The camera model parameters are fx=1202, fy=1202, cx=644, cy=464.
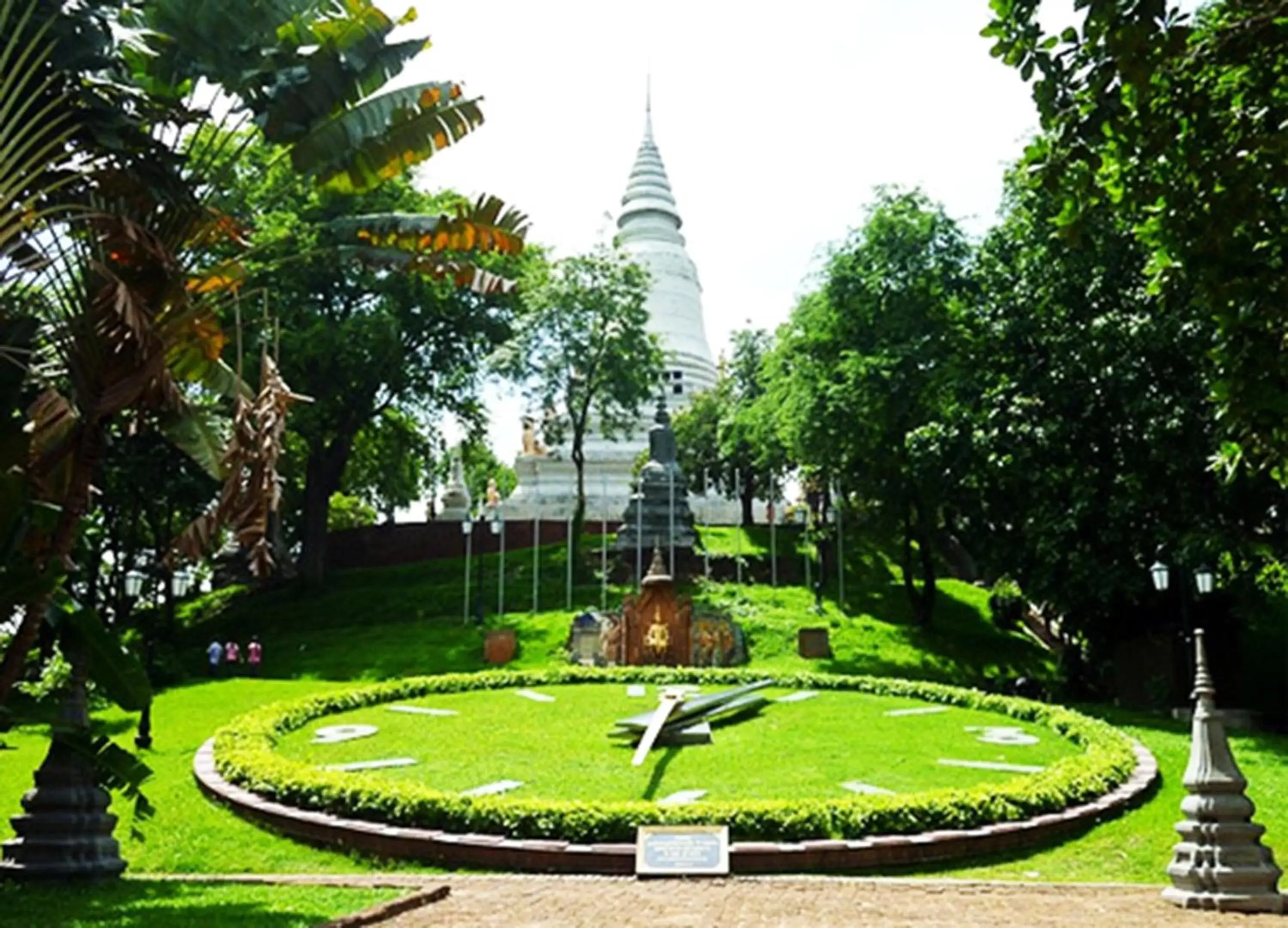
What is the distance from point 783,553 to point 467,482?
29956 millimetres

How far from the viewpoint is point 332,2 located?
10.0 m

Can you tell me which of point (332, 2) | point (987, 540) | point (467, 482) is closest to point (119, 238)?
point (332, 2)

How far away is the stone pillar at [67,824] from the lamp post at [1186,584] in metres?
15.2

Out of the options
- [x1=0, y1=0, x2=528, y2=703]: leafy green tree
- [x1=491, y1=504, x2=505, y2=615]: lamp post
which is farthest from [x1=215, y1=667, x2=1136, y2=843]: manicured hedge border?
[x1=491, y1=504, x2=505, y2=615]: lamp post

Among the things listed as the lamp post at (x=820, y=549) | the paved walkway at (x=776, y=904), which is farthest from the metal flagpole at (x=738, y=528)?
the paved walkway at (x=776, y=904)

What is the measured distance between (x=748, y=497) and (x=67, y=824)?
40826 mm

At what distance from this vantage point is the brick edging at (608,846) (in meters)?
10.1

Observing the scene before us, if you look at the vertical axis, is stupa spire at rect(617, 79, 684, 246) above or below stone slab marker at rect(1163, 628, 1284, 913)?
above

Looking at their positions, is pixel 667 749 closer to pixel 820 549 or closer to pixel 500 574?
pixel 500 574

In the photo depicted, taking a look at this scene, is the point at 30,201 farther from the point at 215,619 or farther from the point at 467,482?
the point at 467,482

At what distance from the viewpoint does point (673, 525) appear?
121ft

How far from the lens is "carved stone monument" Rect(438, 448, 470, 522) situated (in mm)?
51406

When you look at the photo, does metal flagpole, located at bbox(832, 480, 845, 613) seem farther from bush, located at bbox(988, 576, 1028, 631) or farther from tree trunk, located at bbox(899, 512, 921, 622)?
bush, located at bbox(988, 576, 1028, 631)

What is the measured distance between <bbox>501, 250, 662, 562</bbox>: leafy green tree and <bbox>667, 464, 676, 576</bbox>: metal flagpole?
278 centimetres
